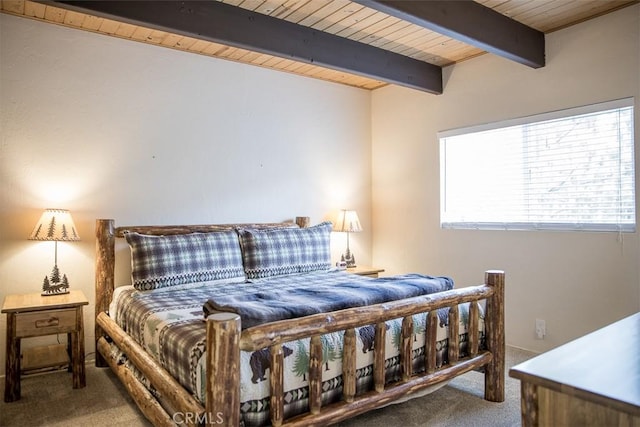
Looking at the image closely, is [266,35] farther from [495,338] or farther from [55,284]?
[495,338]

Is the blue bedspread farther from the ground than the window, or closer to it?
closer to it

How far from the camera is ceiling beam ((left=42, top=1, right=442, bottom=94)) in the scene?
2.46 metres

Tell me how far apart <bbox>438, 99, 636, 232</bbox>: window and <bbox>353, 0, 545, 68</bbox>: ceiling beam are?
0.55 meters

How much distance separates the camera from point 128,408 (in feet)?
7.91

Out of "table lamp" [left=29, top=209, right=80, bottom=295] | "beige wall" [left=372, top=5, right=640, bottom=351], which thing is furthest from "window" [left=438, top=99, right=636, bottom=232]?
"table lamp" [left=29, top=209, right=80, bottom=295]

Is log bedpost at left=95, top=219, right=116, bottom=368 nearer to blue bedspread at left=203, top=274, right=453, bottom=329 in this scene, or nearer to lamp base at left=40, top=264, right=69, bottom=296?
lamp base at left=40, top=264, right=69, bottom=296

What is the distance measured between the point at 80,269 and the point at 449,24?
3038 mm

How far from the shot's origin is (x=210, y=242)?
3.19m

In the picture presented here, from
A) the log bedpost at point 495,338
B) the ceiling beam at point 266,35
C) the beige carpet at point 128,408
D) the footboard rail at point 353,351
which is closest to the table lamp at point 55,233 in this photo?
the beige carpet at point 128,408

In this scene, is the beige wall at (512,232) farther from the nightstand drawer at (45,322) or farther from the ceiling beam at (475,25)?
the nightstand drawer at (45,322)

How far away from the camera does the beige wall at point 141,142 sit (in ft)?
9.50

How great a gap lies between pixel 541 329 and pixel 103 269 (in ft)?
11.0

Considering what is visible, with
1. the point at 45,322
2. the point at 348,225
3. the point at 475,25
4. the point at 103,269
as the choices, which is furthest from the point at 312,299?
the point at 348,225

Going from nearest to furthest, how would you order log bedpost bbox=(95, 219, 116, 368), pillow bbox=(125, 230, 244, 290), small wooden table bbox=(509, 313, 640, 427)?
small wooden table bbox=(509, 313, 640, 427), pillow bbox=(125, 230, 244, 290), log bedpost bbox=(95, 219, 116, 368)
